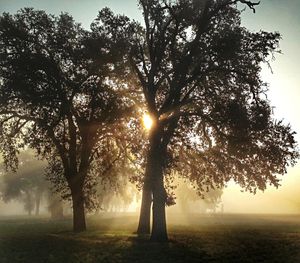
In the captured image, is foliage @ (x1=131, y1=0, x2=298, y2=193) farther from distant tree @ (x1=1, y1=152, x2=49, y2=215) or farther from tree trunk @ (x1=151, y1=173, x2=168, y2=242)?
distant tree @ (x1=1, y1=152, x2=49, y2=215)

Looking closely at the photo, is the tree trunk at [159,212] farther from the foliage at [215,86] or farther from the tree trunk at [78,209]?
the tree trunk at [78,209]

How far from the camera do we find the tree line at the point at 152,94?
31.1 m

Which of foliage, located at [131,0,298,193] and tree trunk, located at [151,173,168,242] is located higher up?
foliage, located at [131,0,298,193]

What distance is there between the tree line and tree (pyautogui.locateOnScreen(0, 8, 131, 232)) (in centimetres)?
9

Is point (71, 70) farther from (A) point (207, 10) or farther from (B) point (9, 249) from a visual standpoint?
(B) point (9, 249)

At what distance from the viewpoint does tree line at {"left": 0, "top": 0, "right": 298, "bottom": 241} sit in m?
31.1

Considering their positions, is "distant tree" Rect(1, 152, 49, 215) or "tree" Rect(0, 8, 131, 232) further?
"distant tree" Rect(1, 152, 49, 215)

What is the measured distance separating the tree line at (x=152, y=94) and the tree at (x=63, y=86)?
0.09m

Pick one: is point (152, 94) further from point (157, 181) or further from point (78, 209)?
point (78, 209)

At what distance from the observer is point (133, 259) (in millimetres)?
21984

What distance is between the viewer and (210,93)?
3303 centimetres

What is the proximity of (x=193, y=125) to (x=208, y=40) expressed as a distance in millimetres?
7449

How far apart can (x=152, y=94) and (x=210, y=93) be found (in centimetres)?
445

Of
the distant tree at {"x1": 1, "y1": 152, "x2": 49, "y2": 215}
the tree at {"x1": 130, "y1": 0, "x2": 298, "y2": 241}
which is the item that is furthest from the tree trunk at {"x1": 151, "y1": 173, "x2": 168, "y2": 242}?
the distant tree at {"x1": 1, "y1": 152, "x2": 49, "y2": 215}
